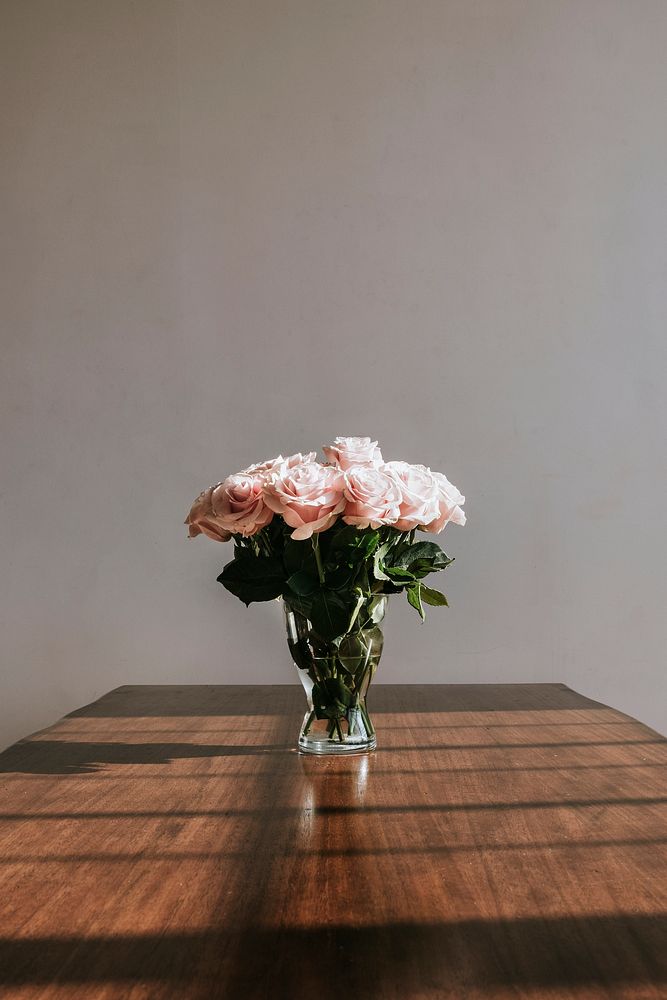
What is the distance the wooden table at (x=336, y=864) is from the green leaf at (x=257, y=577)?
0.22 meters

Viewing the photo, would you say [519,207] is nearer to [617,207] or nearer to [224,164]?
[617,207]

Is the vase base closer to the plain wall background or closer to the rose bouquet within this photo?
the rose bouquet

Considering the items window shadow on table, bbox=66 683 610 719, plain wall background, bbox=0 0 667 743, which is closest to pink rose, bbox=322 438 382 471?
window shadow on table, bbox=66 683 610 719

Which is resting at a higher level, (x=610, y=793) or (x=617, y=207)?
(x=617, y=207)

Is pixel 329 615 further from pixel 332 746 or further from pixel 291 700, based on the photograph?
pixel 291 700

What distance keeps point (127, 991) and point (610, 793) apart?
63 centimetres

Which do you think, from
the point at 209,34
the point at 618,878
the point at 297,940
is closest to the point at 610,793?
the point at 618,878

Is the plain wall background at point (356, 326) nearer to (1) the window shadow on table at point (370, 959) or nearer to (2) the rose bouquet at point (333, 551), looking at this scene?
(2) the rose bouquet at point (333, 551)

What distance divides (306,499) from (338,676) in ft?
0.83

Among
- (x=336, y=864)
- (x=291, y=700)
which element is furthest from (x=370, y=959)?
A: (x=291, y=700)

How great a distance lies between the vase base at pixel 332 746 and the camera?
1228mm

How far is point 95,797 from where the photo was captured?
41.3 inches

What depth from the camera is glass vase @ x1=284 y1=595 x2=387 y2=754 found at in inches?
47.5

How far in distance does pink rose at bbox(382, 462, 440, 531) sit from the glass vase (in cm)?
13
